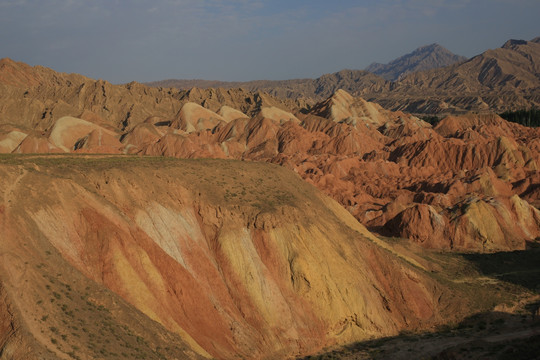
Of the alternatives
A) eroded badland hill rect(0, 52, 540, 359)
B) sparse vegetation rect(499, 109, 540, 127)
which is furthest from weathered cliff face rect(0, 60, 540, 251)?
sparse vegetation rect(499, 109, 540, 127)

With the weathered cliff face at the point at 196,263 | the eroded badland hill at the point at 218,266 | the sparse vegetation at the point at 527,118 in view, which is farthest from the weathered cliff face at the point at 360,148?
A: the weathered cliff face at the point at 196,263

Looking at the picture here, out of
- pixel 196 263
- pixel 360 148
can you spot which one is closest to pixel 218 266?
pixel 196 263

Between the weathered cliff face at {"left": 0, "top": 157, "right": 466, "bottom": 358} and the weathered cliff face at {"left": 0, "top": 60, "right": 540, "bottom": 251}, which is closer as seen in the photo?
the weathered cliff face at {"left": 0, "top": 157, "right": 466, "bottom": 358}

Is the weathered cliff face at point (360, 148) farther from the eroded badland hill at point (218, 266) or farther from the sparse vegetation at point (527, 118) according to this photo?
the sparse vegetation at point (527, 118)

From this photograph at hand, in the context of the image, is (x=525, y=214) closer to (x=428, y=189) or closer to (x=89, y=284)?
(x=428, y=189)

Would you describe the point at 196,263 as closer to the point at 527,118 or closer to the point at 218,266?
the point at 218,266

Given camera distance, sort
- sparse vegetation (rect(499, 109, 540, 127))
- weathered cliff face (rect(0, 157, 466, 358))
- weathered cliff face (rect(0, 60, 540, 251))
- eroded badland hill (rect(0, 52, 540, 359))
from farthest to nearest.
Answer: sparse vegetation (rect(499, 109, 540, 127)) → weathered cliff face (rect(0, 60, 540, 251)) → weathered cliff face (rect(0, 157, 466, 358)) → eroded badland hill (rect(0, 52, 540, 359))

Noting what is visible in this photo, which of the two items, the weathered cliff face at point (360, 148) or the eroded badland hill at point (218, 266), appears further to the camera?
the weathered cliff face at point (360, 148)

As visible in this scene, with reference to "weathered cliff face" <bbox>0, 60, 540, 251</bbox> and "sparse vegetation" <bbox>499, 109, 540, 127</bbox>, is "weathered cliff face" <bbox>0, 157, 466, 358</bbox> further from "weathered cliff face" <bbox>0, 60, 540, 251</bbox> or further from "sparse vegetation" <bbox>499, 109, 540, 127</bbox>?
"sparse vegetation" <bbox>499, 109, 540, 127</bbox>

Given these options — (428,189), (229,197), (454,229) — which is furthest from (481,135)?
(229,197)
